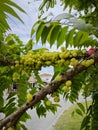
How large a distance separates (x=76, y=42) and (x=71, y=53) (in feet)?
0.66

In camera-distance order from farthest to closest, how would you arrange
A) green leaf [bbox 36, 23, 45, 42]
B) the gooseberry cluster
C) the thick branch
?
green leaf [bbox 36, 23, 45, 42]
the gooseberry cluster
the thick branch

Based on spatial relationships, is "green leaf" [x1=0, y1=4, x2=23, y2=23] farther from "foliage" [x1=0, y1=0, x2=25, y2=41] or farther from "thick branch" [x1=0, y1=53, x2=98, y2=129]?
"thick branch" [x1=0, y1=53, x2=98, y2=129]

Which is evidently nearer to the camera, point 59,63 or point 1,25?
point 59,63

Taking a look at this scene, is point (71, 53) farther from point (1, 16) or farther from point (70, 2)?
point (70, 2)

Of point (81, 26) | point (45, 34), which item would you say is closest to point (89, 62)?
point (81, 26)

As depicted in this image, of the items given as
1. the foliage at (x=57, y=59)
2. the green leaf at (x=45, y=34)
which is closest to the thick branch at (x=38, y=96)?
the foliage at (x=57, y=59)

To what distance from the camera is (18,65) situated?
41.4 inches

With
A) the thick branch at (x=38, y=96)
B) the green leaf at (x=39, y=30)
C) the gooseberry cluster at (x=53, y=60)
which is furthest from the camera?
the green leaf at (x=39, y=30)

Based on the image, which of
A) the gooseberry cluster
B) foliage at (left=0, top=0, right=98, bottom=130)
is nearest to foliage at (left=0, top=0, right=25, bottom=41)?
foliage at (left=0, top=0, right=98, bottom=130)

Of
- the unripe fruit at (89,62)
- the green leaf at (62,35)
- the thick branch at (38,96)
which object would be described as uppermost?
the green leaf at (62,35)

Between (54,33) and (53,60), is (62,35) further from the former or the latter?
(53,60)

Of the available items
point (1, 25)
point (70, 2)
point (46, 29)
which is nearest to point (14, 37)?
point (70, 2)

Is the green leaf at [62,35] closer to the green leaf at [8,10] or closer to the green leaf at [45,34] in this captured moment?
the green leaf at [45,34]

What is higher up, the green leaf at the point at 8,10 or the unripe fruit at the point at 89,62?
the green leaf at the point at 8,10
